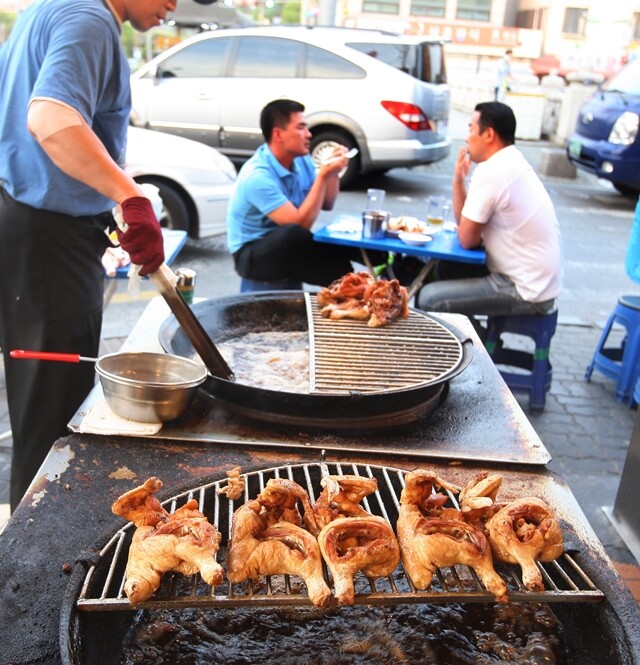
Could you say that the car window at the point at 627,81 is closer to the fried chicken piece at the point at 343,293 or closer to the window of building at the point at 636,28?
the fried chicken piece at the point at 343,293

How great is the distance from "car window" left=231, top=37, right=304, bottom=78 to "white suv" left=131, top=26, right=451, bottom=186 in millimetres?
17

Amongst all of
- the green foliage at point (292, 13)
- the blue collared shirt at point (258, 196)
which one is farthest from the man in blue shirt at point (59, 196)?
the green foliage at point (292, 13)

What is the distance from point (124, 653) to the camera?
166cm

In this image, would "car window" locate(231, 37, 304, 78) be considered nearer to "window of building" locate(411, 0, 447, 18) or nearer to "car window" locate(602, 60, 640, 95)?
"car window" locate(602, 60, 640, 95)

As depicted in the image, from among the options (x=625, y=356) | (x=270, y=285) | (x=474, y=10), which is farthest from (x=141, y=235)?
(x=474, y=10)

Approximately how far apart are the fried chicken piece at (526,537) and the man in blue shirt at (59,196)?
1.51 m

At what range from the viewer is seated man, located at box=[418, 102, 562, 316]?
5.02 metres

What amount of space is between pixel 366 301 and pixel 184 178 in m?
5.08

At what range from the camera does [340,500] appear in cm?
177

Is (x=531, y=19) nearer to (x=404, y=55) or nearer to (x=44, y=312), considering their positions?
(x=404, y=55)

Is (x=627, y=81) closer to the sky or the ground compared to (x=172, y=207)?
closer to the sky

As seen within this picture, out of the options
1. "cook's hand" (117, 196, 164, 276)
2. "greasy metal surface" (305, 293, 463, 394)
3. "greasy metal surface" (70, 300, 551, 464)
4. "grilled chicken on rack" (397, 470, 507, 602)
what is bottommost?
"greasy metal surface" (70, 300, 551, 464)

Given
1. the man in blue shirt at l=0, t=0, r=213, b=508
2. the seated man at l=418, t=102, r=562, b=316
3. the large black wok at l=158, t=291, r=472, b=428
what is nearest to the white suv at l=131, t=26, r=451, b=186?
the seated man at l=418, t=102, r=562, b=316

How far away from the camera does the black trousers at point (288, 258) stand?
5277 millimetres
